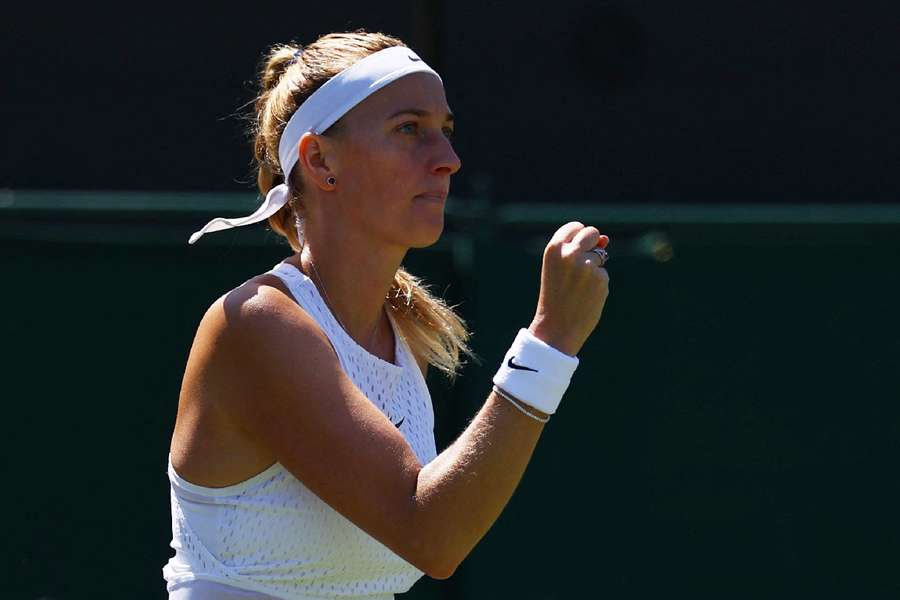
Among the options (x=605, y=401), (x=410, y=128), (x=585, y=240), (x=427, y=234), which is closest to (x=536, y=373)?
(x=585, y=240)

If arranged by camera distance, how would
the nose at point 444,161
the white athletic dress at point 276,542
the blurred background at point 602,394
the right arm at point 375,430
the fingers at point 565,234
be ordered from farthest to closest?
the blurred background at point 602,394
the nose at point 444,161
the white athletic dress at point 276,542
the fingers at point 565,234
the right arm at point 375,430

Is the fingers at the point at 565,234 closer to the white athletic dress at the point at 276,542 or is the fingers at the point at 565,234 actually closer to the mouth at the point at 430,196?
the mouth at the point at 430,196

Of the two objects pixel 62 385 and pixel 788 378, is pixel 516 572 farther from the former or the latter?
pixel 62 385

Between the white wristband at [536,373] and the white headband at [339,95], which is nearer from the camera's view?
the white wristband at [536,373]

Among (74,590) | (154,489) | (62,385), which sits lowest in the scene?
(74,590)

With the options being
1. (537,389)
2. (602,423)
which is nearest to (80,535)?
(602,423)

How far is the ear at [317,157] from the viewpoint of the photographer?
247cm

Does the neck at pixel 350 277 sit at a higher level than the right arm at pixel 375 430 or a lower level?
higher

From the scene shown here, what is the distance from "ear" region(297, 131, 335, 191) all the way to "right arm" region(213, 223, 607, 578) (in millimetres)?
289

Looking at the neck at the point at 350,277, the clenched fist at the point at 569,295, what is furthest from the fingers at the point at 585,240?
the neck at the point at 350,277

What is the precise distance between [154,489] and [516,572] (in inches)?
43.5

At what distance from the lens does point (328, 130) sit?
2467 millimetres

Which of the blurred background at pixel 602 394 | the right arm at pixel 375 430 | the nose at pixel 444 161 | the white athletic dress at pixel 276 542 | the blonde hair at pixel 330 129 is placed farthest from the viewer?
the blurred background at pixel 602 394

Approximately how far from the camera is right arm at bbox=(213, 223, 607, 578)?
81.4 inches
